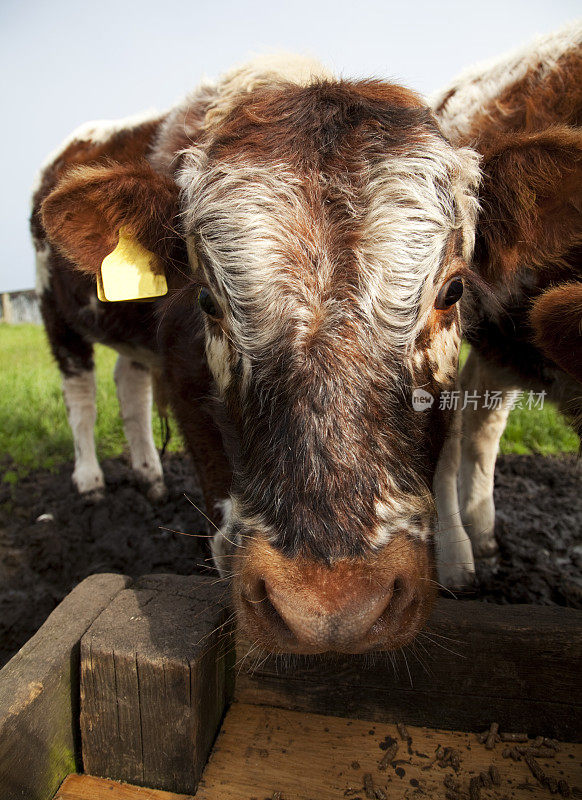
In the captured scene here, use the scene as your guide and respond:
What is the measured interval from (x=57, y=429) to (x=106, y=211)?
4.46 meters

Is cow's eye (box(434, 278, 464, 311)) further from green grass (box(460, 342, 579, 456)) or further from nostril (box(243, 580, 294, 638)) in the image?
green grass (box(460, 342, 579, 456))

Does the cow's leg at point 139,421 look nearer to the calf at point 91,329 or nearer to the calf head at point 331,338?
the calf at point 91,329

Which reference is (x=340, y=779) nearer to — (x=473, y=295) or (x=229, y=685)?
(x=229, y=685)

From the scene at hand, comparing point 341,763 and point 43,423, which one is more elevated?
point 341,763

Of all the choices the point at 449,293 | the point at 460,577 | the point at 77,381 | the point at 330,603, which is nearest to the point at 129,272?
the point at 449,293

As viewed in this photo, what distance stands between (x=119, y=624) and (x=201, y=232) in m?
1.24

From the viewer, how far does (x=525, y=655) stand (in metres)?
1.87

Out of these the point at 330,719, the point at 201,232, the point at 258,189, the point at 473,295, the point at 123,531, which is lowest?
the point at 123,531

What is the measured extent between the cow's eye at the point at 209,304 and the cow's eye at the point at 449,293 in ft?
2.25

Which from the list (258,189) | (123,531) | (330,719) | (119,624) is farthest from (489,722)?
(123,531)

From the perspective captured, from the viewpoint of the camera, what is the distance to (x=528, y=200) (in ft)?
6.58

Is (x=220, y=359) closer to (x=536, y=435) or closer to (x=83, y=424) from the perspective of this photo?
(x=83, y=424)

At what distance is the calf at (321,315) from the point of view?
4.78 feet

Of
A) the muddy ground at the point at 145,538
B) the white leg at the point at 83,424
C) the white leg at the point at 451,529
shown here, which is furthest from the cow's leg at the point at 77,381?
the white leg at the point at 451,529
